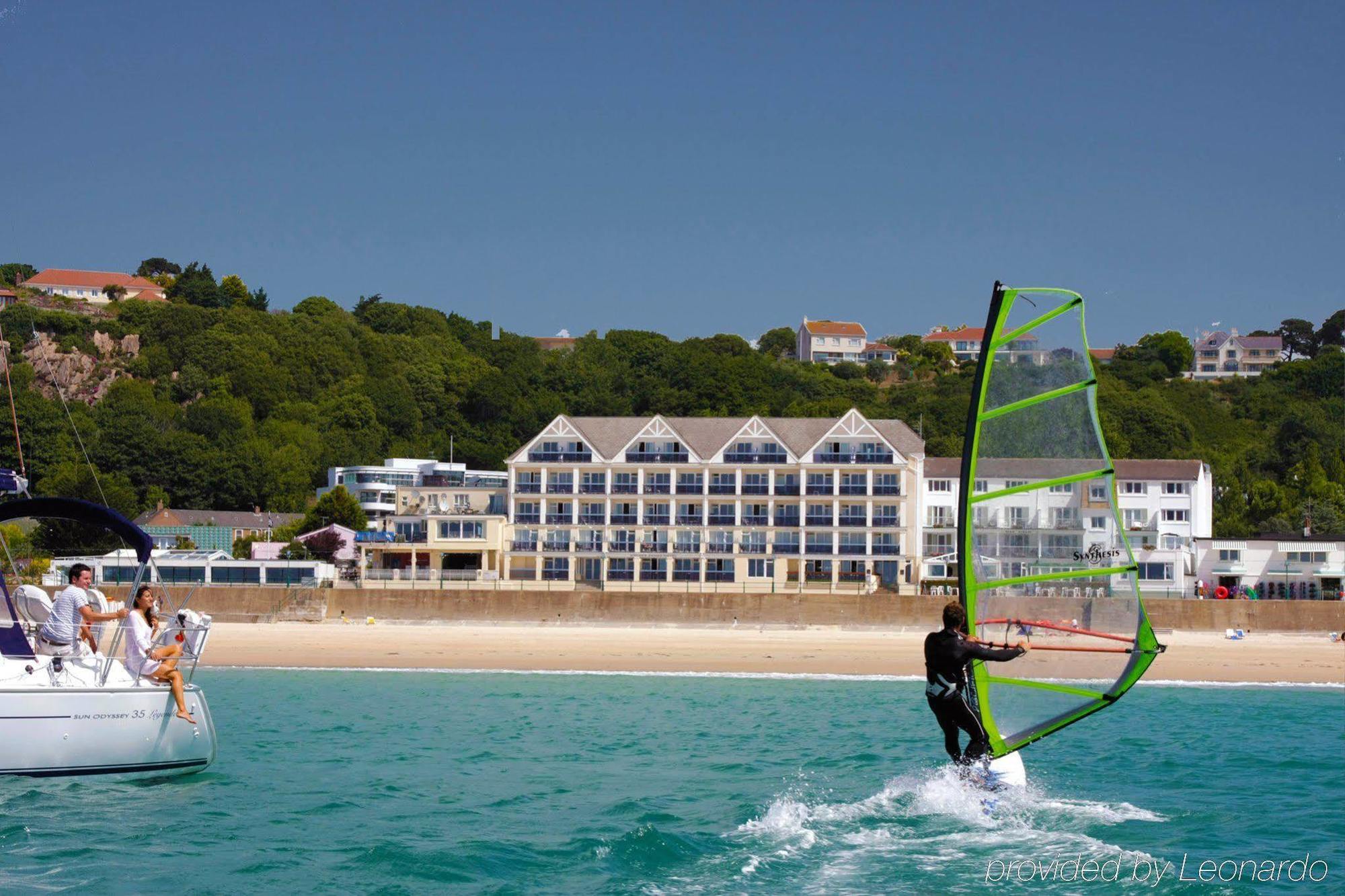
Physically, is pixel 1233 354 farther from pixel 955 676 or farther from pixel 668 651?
pixel 955 676

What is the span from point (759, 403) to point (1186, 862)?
8055cm

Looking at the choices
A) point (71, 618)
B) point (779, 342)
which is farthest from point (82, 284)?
point (71, 618)

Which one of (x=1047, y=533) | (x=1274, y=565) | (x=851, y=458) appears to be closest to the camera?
(x=1047, y=533)

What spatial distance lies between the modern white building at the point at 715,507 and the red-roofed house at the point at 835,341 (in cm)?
8897

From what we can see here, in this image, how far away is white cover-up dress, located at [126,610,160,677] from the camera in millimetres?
13164

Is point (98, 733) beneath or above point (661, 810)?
above

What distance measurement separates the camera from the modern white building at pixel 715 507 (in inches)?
2058

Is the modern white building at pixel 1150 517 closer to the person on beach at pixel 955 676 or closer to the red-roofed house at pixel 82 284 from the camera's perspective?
the person on beach at pixel 955 676

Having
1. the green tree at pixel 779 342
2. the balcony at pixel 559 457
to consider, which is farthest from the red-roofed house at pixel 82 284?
the balcony at pixel 559 457

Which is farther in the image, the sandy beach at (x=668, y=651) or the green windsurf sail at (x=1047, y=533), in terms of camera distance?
the sandy beach at (x=668, y=651)

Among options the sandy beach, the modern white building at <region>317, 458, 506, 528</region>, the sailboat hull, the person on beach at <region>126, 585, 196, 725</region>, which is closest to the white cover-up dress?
the person on beach at <region>126, 585, 196, 725</region>

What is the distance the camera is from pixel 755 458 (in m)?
53.8

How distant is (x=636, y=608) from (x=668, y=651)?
7.85m

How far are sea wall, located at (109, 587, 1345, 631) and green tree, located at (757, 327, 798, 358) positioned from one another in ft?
374
